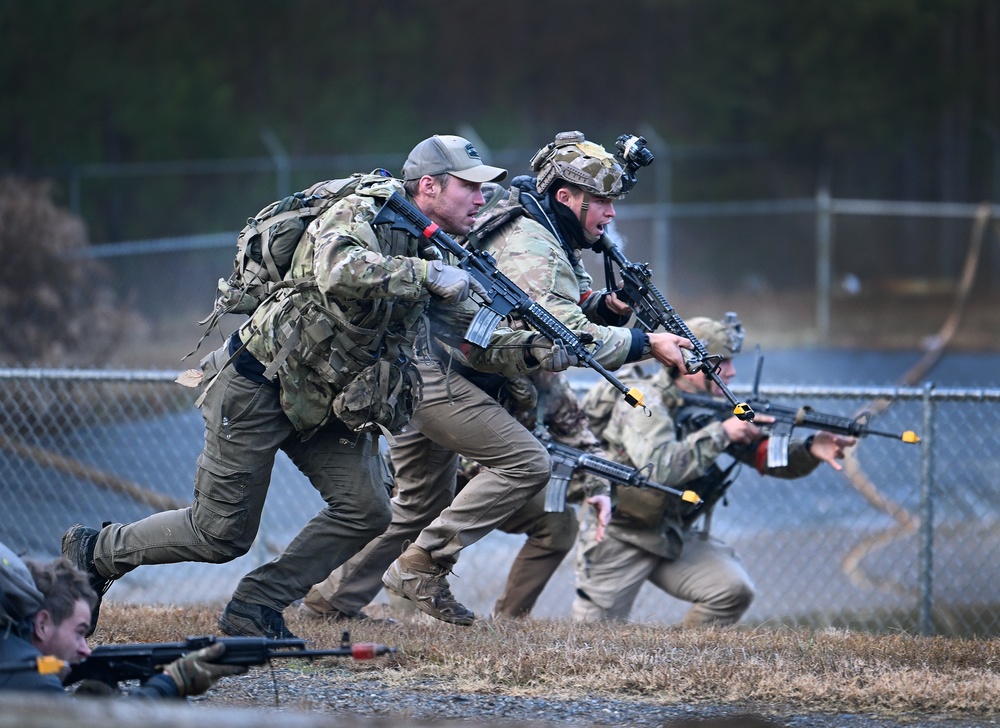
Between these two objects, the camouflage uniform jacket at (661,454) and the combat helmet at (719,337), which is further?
the combat helmet at (719,337)

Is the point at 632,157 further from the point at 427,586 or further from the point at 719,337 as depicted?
the point at 427,586

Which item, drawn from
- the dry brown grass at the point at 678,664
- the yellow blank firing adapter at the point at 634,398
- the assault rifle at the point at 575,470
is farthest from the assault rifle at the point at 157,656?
the assault rifle at the point at 575,470

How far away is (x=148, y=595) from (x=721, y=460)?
4785mm

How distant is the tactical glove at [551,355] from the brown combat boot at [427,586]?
1002 millimetres

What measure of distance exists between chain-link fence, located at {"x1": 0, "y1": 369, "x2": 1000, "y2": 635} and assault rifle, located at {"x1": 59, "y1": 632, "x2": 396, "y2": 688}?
10.2 ft

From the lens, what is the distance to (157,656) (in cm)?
360

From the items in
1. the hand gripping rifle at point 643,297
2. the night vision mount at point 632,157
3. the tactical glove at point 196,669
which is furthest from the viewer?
the hand gripping rifle at point 643,297

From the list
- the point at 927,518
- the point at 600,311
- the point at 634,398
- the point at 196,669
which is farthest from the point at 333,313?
the point at 927,518

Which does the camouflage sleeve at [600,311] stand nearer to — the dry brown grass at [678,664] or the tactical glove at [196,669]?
the dry brown grass at [678,664]

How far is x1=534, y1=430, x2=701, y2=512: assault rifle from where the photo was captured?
18.9ft

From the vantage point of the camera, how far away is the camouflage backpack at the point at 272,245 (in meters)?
4.59

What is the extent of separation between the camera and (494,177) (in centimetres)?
481

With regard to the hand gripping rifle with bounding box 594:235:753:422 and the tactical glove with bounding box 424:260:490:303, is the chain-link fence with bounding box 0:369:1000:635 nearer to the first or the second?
the hand gripping rifle with bounding box 594:235:753:422

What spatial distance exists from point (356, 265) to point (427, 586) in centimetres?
159
